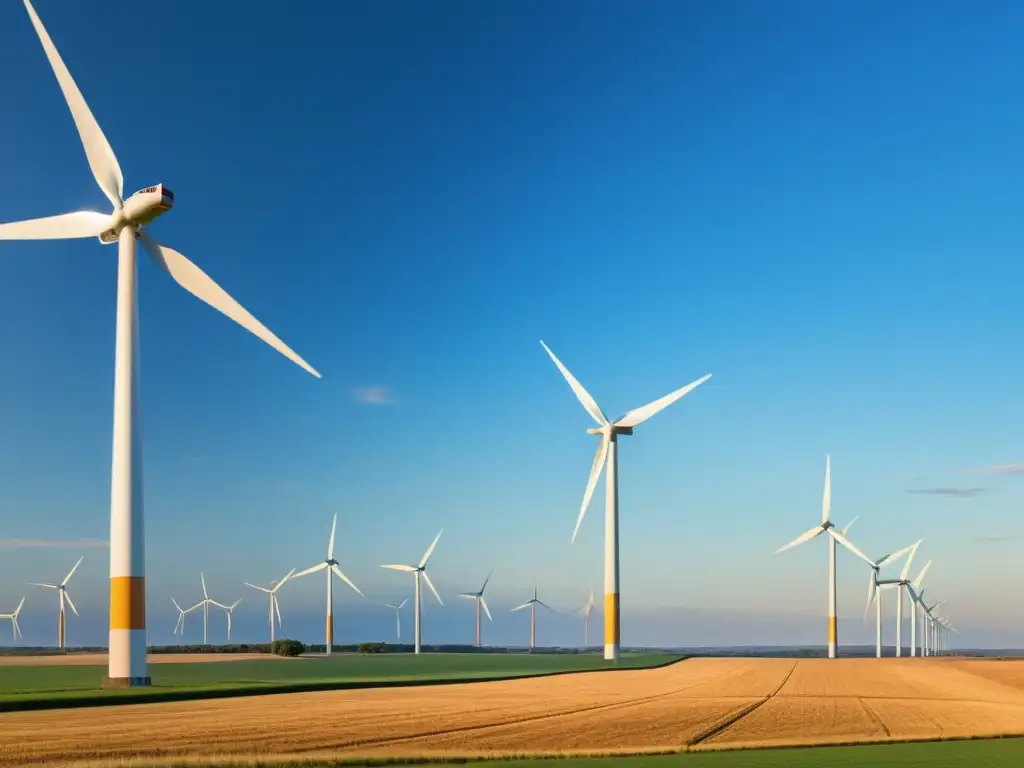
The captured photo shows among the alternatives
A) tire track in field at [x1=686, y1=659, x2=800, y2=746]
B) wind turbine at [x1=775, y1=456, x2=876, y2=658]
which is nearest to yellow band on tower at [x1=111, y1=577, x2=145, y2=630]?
tire track in field at [x1=686, y1=659, x2=800, y2=746]

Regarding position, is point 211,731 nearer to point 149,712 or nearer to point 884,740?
point 149,712

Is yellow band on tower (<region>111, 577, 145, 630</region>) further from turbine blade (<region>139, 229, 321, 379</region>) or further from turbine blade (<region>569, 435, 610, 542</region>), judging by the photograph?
turbine blade (<region>569, 435, 610, 542</region>)

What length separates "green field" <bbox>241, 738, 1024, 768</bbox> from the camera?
22859mm

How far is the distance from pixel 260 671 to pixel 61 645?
10793cm

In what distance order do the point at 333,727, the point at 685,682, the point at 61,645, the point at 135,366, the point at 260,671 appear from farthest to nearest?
the point at 61,645 < the point at 260,671 < the point at 685,682 < the point at 135,366 < the point at 333,727

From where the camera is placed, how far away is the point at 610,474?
84.3m

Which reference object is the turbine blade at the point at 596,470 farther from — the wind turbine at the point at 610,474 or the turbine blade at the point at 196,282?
the turbine blade at the point at 196,282

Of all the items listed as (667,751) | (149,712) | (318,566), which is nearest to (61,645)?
(318,566)

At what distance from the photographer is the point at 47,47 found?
157ft

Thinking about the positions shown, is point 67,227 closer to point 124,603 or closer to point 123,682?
point 124,603

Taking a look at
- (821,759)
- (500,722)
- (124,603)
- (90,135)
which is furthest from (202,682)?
(821,759)

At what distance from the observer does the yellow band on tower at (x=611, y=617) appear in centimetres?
7912

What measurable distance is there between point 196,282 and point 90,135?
8.21 m

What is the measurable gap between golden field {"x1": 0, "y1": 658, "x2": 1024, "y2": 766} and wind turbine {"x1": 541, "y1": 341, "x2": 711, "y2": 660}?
24.0m
